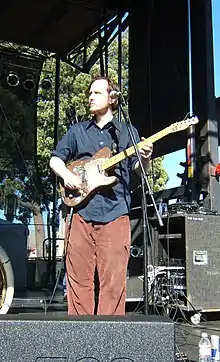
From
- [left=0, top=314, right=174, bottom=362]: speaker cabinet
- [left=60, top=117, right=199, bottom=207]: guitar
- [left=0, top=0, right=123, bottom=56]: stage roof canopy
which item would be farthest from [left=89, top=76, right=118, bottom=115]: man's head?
[left=0, top=0, right=123, bottom=56]: stage roof canopy

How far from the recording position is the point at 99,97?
2254 millimetres

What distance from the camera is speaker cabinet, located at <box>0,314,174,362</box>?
138 cm

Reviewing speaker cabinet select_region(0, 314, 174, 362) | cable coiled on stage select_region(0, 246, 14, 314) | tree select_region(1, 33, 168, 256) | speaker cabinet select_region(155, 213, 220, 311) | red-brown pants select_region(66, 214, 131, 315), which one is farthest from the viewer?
tree select_region(1, 33, 168, 256)

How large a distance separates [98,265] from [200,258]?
2.27 meters

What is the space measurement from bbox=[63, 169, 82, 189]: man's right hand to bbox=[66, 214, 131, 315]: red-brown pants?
0.16 metres

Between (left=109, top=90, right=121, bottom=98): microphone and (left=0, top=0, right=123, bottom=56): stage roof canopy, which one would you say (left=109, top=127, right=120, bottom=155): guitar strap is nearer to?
(left=109, top=90, right=121, bottom=98): microphone

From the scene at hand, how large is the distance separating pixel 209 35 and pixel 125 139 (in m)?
3.32

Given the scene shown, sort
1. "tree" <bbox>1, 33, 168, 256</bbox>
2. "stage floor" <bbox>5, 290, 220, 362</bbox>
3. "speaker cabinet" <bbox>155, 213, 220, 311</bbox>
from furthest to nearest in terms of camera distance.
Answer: "tree" <bbox>1, 33, 168, 256</bbox> < "speaker cabinet" <bbox>155, 213, 220, 311</bbox> < "stage floor" <bbox>5, 290, 220, 362</bbox>

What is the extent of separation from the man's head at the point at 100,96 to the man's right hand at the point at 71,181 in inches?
12.7

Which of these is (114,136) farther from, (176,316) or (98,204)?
(176,316)

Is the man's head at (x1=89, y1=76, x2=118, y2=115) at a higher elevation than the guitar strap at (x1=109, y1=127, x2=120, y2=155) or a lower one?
higher

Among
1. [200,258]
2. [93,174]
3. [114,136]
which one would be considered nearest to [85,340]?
[93,174]

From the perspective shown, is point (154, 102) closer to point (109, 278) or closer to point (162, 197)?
point (162, 197)

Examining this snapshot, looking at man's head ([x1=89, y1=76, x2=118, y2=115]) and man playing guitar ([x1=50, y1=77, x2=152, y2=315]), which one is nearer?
man playing guitar ([x1=50, y1=77, x2=152, y2=315])
